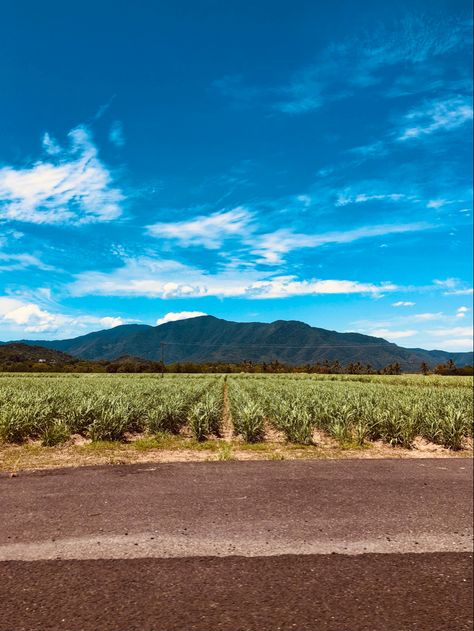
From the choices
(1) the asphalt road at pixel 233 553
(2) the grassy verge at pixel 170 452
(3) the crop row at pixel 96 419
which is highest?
(3) the crop row at pixel 96 419

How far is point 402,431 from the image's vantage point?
14594 millimetres

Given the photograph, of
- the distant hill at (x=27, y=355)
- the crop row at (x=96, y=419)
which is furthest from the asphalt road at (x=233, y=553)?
the distant hill at (x=27, y=355)

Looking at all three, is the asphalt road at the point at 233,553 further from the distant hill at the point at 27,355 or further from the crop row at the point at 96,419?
the distant hill at the point at 27,355

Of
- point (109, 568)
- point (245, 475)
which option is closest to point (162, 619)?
point (109, 568)

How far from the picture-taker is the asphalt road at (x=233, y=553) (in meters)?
4.54

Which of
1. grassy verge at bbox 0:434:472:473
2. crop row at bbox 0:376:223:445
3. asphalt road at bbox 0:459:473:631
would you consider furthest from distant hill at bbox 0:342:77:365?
asphalt road at bbox 0:459:473:631

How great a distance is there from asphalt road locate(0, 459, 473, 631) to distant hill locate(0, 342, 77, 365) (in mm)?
117124

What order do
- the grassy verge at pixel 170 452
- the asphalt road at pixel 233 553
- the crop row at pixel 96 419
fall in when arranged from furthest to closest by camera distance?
the crop row at pixel 96 419 < the grassy verge at pixel 170 452 < the asphalt road at pixel 233 553

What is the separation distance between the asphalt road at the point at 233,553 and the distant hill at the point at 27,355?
117124mm

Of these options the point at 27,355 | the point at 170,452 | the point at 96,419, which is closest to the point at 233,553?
the point at 170,452

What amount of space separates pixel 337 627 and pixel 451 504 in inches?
194

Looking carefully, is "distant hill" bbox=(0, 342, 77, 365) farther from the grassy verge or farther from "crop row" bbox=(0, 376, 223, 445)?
the grassy verge

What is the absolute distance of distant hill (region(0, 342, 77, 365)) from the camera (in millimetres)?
117000

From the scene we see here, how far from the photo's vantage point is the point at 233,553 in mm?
5820
